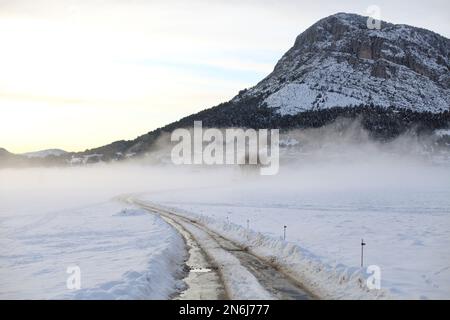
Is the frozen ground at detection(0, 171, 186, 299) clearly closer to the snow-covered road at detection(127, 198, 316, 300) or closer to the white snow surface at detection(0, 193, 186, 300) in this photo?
the white snow surface at detection(0, 193, 186, 300)

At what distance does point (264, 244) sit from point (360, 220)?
52.4 feet

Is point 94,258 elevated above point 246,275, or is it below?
below

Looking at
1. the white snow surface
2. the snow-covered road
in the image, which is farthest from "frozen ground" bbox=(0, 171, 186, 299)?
the snow-covered road

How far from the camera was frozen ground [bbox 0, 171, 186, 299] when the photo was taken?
18.3 metres

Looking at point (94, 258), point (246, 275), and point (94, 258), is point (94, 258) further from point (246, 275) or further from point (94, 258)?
point (246, 275)

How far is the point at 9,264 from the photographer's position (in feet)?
83.9

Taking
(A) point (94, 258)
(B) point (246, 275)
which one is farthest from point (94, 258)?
(B) point (246, 275)

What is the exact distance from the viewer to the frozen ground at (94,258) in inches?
722

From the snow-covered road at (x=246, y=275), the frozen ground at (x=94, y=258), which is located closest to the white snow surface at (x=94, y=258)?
the frozen ground at (x=94, y=258)

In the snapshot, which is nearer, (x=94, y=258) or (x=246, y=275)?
(x=246, y=275)

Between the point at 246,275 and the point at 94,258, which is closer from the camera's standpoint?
the point at 246,275

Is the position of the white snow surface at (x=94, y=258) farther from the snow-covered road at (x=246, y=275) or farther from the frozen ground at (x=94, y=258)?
the snow-covered road at (x=246, y=275)

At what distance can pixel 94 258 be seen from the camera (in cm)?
2616
